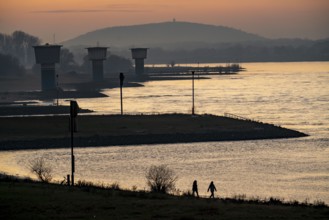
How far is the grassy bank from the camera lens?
25.9m

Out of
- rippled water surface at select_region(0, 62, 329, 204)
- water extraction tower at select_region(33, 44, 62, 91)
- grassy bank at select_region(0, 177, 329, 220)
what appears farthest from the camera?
water extraction tower at select_region(33, 44, 62, 91)

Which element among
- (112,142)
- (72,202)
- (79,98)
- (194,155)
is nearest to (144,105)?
(79,98)

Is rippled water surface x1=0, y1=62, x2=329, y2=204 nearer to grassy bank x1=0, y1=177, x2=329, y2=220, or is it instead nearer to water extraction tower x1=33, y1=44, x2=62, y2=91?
grassy bank x1=0, y1=177, x2=329, y2=220

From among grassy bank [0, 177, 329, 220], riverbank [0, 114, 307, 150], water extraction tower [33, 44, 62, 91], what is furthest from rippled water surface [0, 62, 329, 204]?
water extraction tower [33, 44, 62, 91]

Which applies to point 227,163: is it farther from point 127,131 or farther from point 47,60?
point 47,60

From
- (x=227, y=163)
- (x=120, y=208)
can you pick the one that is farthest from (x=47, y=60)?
(x=120, y=208)

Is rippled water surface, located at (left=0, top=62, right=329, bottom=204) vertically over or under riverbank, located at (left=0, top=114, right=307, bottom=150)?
under

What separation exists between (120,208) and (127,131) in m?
47.2

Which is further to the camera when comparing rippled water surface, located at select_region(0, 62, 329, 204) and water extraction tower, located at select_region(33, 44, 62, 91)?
water extraction tower, located at select_region(33, 44, 62, 91)

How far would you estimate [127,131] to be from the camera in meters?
74.6

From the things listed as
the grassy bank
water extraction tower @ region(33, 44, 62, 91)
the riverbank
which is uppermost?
water extraction tower @ region(33, 44, 62, 91)

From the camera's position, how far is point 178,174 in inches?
2020

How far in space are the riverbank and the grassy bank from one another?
121ft

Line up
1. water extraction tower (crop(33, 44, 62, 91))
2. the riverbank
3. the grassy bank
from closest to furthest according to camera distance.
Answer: the grassy bank, the riverbank, water extraction tower (crop(33, 44, 62, 91))
